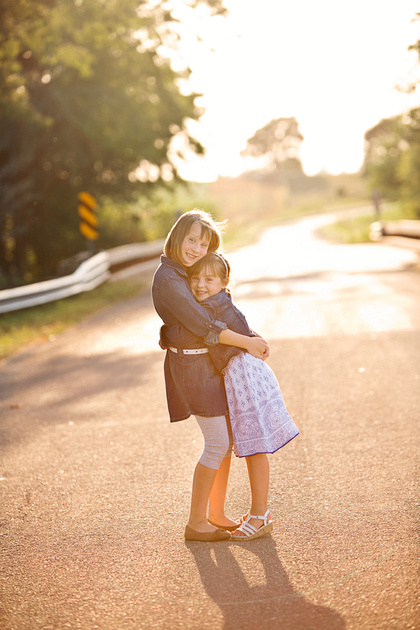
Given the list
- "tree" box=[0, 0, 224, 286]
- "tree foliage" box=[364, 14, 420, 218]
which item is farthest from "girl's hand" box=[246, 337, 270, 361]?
"tree foliage" box=[364, 14, 420, 218]

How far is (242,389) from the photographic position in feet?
13.3

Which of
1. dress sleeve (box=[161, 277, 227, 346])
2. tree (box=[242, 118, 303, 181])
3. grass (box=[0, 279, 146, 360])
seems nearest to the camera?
dress sleeve (box=[161, 277, 227, 346])

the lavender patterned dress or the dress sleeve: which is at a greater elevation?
the dress sleeve

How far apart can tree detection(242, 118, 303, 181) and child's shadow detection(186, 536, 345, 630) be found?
12510cm

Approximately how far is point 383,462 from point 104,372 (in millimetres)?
4538

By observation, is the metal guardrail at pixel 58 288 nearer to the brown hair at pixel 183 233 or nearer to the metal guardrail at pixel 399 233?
the brown hair at pixel 183 233

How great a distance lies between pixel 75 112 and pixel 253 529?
19.7 m

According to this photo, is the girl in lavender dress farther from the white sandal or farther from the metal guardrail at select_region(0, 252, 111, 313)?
the metal guardrail at select_region(0, 252, 111, 313)

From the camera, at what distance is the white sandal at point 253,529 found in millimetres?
4059

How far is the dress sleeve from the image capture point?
3.94 meters

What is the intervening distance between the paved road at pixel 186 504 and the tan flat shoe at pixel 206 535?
0.05 metres

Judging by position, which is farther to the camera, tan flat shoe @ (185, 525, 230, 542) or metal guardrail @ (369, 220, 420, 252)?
metal guardrail @ (369, 220, 420, 252)

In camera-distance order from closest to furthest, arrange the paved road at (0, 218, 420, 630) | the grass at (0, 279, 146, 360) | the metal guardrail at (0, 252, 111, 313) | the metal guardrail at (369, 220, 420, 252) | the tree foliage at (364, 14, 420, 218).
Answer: the paved road at (0, 218, 420, 630)
the grass at (0, 279, 146, 360)
the metal guardrail at (0, 252, 111, 313)
the metal guardrail at (369, 220, 420, 252)
the tree foliage at (364, 14, 420, 218)

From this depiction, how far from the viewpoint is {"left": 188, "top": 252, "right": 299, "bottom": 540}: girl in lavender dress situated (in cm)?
407
